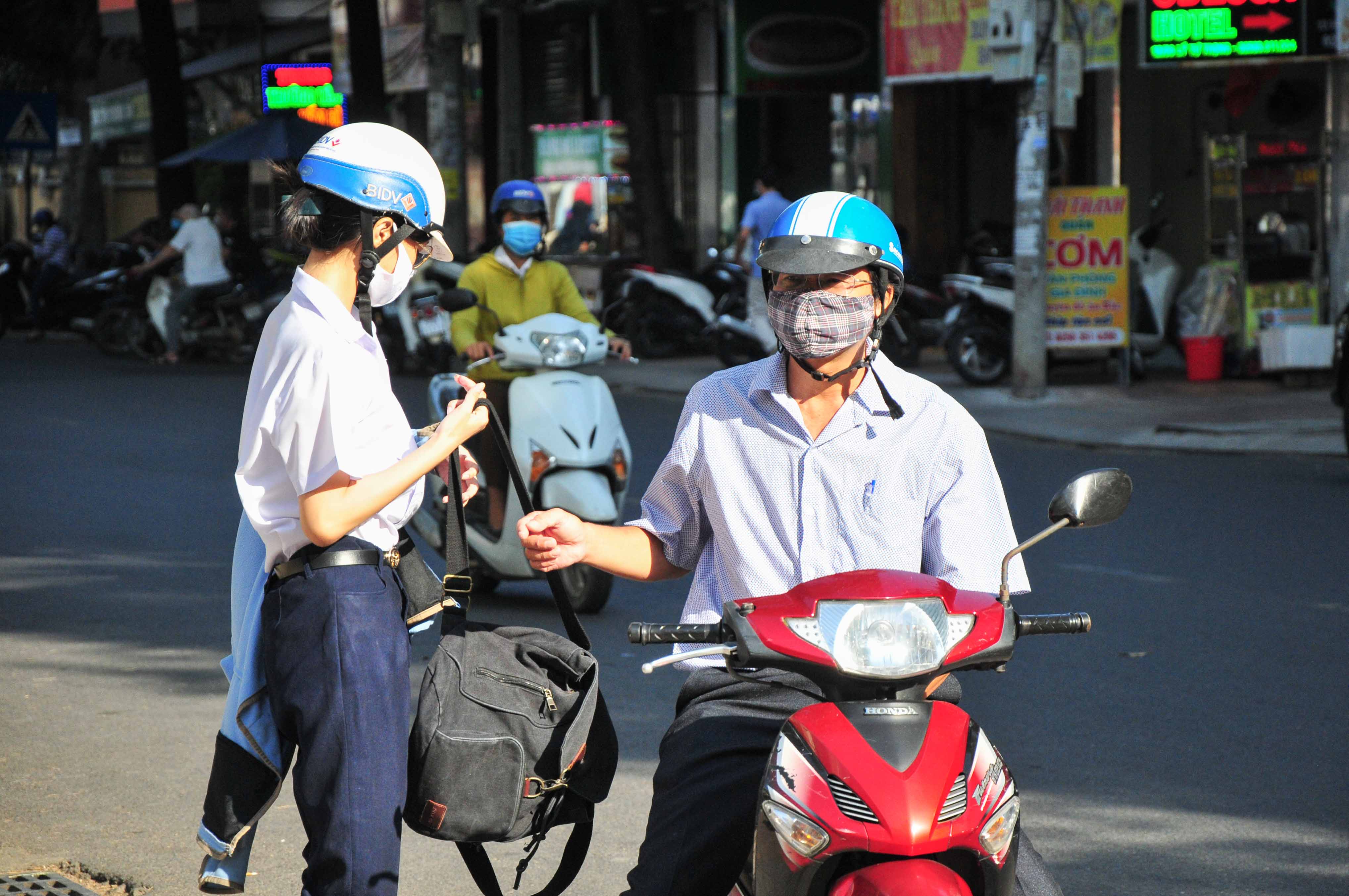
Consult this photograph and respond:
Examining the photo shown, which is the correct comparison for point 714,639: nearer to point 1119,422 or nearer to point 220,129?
point 1119,422

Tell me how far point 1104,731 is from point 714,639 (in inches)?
124

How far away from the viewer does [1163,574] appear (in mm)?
7684

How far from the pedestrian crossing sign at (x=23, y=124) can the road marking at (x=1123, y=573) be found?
20.1 meters

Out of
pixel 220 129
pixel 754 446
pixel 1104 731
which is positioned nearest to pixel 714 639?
pixel 754 446

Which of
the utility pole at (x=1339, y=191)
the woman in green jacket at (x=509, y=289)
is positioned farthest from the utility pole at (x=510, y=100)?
the woman in green jacket at (x=509, y=289)

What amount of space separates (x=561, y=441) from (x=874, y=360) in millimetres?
4302

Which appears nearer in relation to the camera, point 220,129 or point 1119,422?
point 1119,422

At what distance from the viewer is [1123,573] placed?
25.4 feet

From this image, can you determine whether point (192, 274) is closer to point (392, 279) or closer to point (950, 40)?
Result: point (950, 40)

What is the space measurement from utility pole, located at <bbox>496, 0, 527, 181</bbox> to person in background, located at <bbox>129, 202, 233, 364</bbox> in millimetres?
7820

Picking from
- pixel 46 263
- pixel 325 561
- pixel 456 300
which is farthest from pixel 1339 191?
Result: pixel 46 263

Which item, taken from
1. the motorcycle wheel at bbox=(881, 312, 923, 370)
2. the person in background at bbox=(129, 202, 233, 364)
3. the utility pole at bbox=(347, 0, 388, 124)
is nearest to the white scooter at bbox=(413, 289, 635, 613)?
the motorcycle wheel at bbox=(881, 312, 923, 370)

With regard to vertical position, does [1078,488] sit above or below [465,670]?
above

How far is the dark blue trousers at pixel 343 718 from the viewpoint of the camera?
3012 millimetres
